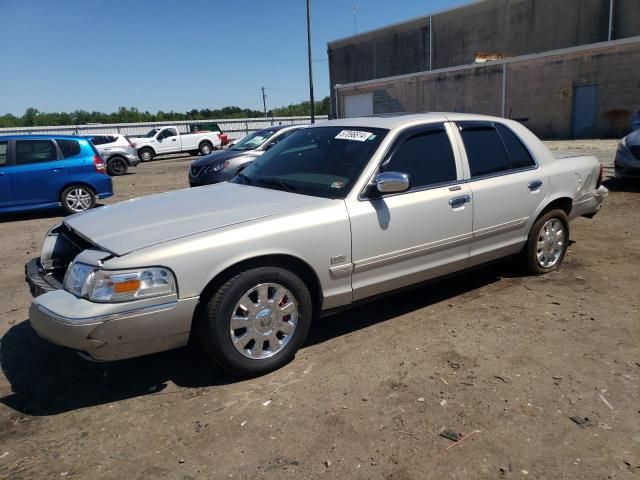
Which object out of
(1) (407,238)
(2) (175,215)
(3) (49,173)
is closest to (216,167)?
(3) (49,173)

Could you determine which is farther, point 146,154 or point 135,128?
point 135,128

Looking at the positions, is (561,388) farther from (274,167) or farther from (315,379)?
(274,167)

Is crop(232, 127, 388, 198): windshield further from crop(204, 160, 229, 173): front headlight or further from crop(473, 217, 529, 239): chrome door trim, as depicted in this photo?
crop(204, 160, 229, 173): front headlight

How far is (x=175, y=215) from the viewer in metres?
3.51

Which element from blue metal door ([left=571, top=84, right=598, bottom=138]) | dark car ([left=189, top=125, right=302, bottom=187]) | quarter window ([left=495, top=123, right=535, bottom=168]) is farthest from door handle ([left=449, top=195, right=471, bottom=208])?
blue metal door ([left=571, top=84, right=598, bottom=138])

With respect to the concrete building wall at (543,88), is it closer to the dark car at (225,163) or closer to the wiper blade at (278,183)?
the dark car at (225,163)

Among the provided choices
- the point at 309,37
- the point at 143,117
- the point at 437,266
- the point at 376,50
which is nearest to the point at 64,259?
the point at 437,266

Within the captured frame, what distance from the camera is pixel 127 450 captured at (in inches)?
107

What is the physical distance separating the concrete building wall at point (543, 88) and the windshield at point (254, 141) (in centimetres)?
1752

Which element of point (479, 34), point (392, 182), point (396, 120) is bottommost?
point (392, 182)

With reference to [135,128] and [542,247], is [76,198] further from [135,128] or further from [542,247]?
[135,128]

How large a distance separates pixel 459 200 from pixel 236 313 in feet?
6.68

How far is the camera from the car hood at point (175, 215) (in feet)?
10.3

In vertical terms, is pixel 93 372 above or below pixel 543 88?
below
